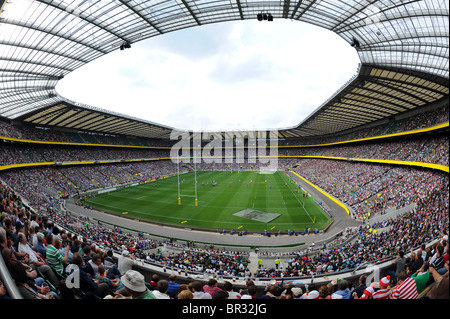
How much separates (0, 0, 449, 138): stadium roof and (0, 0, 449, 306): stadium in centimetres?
Result: 15

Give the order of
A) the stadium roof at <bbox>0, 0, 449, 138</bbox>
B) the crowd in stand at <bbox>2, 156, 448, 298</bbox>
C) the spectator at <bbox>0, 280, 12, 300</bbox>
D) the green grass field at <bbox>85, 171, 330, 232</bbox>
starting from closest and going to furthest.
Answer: the spectator at <bbox>0, 280, 12, 300</bbox>, the crowd in stand at <bbox>2, 156, 448, 298</bbox>, the stadium roof at <bbox>0, 0, 449, 138</bbox>, the green grass field at <bbox>85, 171, 330, 232</bbox>

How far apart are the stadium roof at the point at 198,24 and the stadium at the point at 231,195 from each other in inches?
5.9

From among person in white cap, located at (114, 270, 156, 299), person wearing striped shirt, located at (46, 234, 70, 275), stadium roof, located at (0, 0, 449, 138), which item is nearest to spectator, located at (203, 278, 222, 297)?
person in white cap, located at (114, 270, 156, 299)

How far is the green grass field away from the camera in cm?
2569

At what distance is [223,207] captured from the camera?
3238cm

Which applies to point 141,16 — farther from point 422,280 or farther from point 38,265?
point 422,280

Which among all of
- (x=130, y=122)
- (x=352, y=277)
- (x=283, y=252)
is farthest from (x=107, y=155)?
(x=352, y=277)

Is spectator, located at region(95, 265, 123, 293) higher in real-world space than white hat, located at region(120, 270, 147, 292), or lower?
lower

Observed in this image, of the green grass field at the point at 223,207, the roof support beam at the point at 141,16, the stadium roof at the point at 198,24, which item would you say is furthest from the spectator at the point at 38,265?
the green grass field at the point at 223,207

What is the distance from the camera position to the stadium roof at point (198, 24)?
1469 centimetres

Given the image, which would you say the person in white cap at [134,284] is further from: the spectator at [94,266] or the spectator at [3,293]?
the spectator at [94,266]

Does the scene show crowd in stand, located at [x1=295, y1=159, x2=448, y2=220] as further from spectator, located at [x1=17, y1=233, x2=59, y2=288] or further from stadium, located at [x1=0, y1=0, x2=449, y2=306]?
spectator, located at [x1=17, y1=233, x2=59, y2=288]

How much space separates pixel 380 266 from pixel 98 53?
1143 inches

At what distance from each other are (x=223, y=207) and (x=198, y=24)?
23.1 meters
